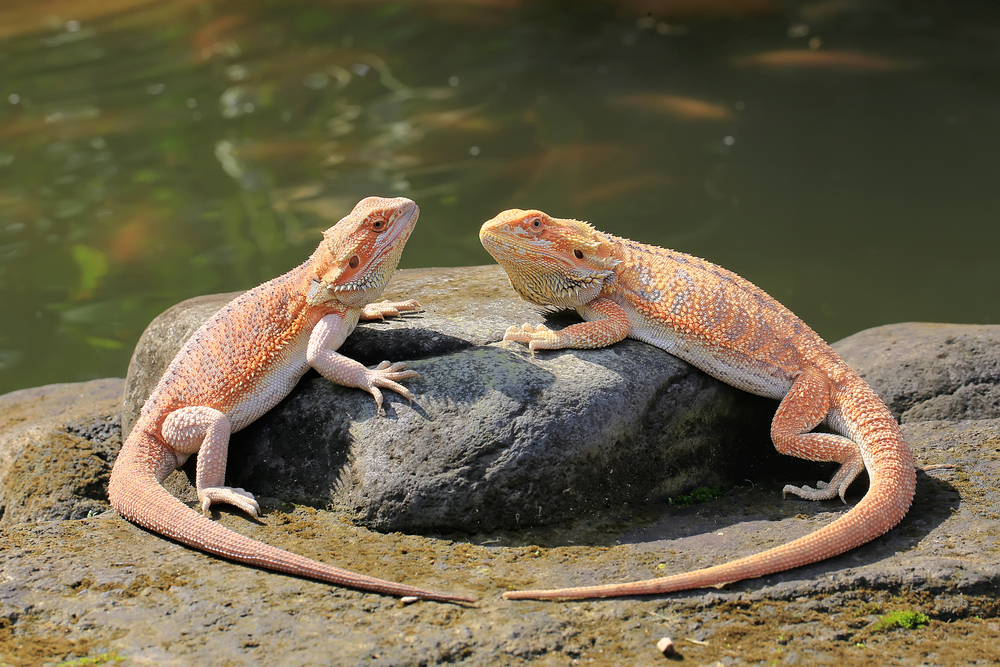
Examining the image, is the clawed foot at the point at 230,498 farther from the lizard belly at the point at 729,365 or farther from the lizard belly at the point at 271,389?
the lizard belly at the point at 729,365

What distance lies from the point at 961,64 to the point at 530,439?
12.3 metres

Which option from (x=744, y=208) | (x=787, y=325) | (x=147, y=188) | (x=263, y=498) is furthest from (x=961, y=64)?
(x=263, y=498)

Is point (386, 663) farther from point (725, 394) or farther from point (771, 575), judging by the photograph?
point (725, 394)

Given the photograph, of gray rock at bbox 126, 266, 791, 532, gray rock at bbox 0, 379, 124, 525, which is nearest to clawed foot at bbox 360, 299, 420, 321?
gray rock at bbox 126, 266, 791, 532

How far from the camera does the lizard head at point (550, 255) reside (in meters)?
5.16

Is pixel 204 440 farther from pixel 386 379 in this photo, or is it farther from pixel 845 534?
pixel 845 534

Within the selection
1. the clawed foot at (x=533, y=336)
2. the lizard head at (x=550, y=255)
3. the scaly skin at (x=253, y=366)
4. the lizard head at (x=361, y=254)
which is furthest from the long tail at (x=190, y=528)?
the lizard head at (x=550, y=255)

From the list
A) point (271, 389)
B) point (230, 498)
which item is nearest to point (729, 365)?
point (271, 389)

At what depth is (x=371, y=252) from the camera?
16.8 feet

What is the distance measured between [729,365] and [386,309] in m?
2.06

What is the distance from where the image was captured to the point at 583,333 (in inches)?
198

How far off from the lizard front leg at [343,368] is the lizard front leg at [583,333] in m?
0.67

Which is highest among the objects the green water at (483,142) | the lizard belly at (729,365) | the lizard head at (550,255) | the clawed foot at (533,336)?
the lizard head at (550,255)

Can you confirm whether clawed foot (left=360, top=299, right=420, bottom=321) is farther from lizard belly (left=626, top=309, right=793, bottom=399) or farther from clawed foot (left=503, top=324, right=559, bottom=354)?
lizard belly (left=626, top=309, right=793, bottom=399)
